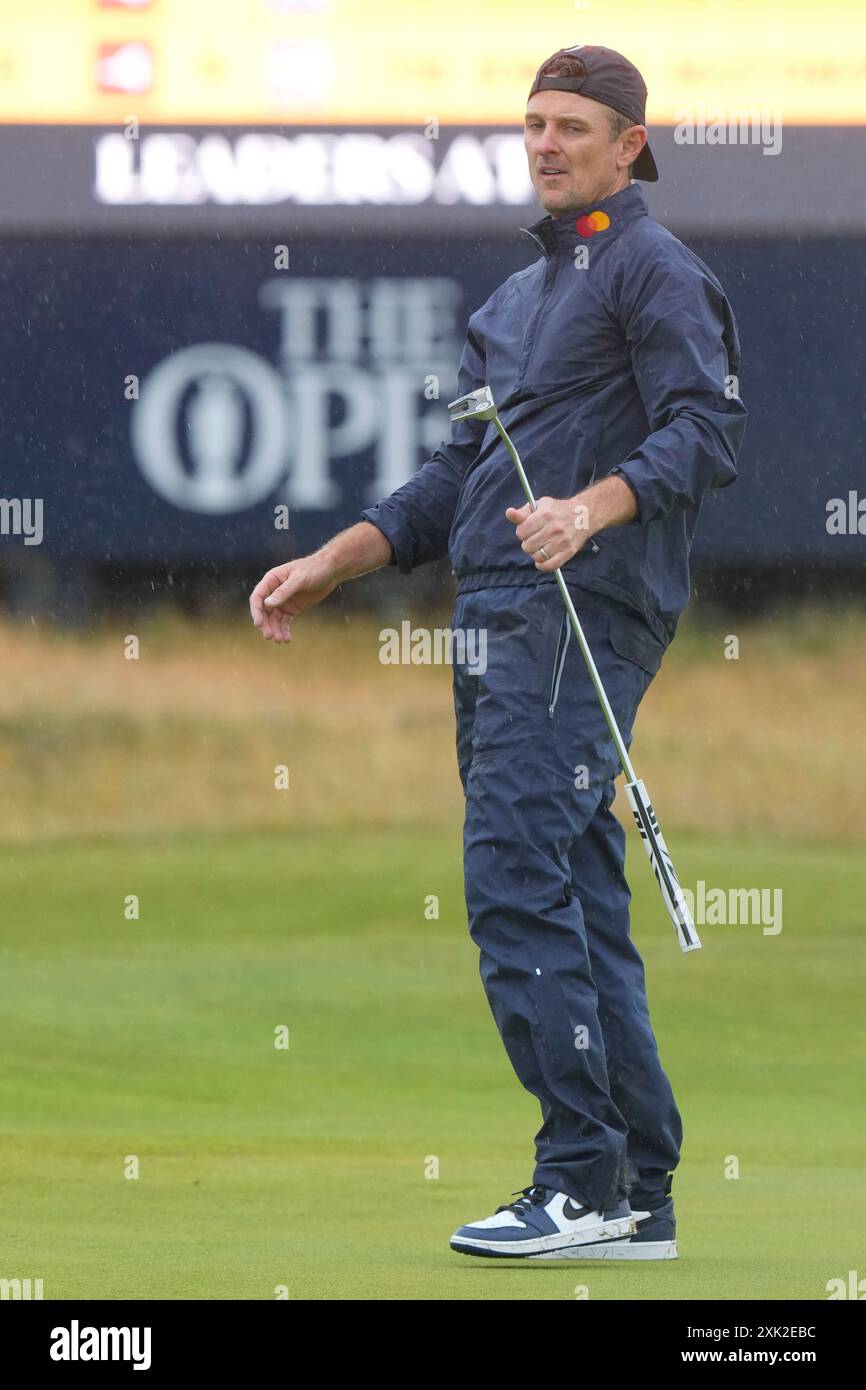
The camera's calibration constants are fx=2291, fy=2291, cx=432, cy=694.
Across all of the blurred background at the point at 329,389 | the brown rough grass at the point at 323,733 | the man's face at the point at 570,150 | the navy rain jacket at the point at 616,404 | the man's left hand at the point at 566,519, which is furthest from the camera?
the blurred background at the point at 329,389

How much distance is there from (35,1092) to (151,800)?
287cm

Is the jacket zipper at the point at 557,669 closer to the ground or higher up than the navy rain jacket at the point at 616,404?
closer to the ground

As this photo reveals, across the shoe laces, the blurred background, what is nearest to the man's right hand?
the shoe laces

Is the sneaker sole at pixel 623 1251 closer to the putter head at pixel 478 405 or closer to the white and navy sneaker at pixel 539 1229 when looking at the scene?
the white and navy sneaker at pixel 539 1229

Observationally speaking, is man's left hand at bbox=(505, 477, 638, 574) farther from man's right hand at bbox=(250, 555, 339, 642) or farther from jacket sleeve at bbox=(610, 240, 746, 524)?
man's right hand at bbox=(250, 555, 339, 642)

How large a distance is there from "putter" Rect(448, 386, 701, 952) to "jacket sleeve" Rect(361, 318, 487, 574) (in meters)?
0.17

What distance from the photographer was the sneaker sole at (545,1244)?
7.22 ft

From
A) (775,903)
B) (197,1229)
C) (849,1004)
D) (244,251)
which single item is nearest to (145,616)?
(244,251)

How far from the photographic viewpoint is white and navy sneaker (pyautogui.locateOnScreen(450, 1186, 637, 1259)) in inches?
86.7

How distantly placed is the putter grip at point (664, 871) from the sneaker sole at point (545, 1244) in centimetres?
29

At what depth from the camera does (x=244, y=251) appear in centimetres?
737

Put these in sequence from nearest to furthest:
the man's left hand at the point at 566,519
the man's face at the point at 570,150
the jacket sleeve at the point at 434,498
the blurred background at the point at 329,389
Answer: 1. the man's left hand at the point at 566,519
2. the man's face at the point at 570,150
3. the jacket sleeve at the point at 434,498
4. the blurred background at the point at 329,389

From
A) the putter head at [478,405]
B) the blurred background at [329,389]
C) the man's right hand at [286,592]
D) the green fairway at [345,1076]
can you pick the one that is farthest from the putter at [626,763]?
the blurred background at [329,389]

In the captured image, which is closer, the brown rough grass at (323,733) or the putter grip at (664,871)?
the putter grip at (664,871)
